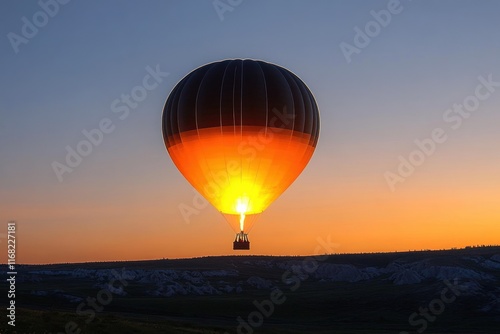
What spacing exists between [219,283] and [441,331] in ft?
287

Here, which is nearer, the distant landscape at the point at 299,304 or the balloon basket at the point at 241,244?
the balloon basket at the point at 241,244

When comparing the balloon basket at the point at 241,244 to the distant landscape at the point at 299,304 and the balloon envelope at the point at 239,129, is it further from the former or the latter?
the distant landscape at the point at 299,304

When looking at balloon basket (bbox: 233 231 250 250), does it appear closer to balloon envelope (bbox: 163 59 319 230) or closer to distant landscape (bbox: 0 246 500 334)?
balloon envelope (bbox: 163 59 319 230)

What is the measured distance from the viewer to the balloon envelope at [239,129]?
38.7 meters

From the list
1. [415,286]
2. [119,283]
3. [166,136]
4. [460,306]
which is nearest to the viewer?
[166,136]

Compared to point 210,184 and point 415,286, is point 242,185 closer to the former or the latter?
point 210,184

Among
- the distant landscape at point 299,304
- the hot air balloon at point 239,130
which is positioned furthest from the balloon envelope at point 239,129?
the distant landscape at point 299,304

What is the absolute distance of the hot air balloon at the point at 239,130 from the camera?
38.7 metres

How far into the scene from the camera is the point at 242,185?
38.8m

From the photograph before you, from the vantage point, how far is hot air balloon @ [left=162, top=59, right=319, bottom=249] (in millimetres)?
38688

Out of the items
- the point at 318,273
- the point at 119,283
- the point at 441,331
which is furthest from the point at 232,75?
the point at 318,273

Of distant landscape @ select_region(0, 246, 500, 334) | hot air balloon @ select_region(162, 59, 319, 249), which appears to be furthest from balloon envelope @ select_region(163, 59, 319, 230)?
distant landscape @ select_region(0, 246, 500, 334)

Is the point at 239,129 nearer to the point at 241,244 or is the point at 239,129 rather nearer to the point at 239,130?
the point at 239,130

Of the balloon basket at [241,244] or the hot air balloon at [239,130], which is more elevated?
the hot air balloon at [239,130]
